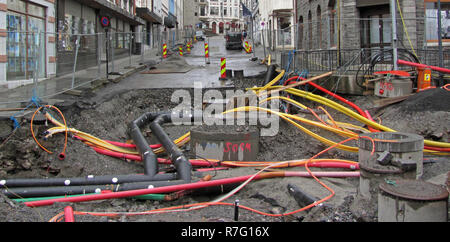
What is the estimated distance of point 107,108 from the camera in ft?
34.2

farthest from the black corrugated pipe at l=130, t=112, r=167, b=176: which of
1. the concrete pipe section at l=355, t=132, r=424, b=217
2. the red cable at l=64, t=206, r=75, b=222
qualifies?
the concrete pipe section at l=355, t=132, r=424, b=217

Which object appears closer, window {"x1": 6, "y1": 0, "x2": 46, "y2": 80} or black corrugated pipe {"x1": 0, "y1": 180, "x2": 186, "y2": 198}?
black corrugated pipe {"x1": 0, "y1": 180, "x2": 186, "y2": 198}

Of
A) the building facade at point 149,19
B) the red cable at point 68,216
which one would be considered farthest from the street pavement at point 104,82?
the red cable at point 68,216

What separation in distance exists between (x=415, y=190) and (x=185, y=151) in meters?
5.99

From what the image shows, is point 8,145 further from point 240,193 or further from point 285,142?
point 285,142

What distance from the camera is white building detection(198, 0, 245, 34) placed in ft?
373

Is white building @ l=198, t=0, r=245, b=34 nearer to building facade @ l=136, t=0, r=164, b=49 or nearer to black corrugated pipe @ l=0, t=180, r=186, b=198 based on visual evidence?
building facade @ l=136, t=0, r=164, b=49

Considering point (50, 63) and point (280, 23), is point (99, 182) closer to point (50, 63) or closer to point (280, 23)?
point (50, 63)

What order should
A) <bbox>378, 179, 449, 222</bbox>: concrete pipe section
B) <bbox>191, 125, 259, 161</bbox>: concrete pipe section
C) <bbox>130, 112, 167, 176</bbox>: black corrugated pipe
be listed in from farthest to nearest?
<bbox>191, 125, 259, 161</bbox>: concrete pipe section < <bbox>130, 112, 167, 176</bbox>: black corrugated pipe < <bbox>378, 179, 449, 222</bbox>: concrete pipe section

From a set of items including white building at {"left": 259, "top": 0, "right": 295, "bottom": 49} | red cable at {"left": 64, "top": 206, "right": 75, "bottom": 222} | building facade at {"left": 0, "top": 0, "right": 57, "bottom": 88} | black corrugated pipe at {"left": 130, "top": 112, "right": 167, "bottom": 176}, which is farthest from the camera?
white building at {"left": 259, "top": 0, "right": 295, "bottom": 49}

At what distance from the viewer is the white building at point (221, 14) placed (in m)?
114

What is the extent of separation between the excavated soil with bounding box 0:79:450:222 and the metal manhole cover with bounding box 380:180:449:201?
588 millimetres
